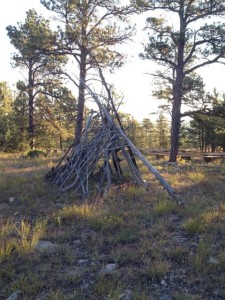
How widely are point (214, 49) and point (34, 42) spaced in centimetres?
761

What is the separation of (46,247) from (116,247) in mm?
850

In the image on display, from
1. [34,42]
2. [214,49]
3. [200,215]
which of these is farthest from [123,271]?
[34,42]

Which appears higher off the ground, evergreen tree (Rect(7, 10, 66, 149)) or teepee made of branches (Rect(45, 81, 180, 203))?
evergreen tree (Rect(7, 10, 66, 149))

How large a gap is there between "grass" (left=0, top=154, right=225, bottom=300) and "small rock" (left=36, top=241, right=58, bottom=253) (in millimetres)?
68

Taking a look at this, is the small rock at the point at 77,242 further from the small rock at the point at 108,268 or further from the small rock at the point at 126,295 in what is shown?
the small rock at the point at 126,295

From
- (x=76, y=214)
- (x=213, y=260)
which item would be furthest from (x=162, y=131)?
(x=213, y=260)

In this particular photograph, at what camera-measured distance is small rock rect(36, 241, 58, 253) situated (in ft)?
12.3

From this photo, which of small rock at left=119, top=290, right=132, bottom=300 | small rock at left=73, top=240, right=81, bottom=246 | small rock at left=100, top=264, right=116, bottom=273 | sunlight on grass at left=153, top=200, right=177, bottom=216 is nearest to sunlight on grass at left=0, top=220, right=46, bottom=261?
small rock at left=73, top=240, right=81, bottom=246

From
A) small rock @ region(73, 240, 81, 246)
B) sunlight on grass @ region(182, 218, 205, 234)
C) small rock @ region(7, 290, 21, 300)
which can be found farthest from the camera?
sunlight on grass @ region(182, 218, 205, 234)

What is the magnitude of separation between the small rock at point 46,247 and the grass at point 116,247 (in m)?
0.07

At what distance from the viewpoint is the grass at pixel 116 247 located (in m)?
3.04

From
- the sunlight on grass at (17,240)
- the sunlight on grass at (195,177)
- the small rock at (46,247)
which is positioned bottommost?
the small rock at (46,247)

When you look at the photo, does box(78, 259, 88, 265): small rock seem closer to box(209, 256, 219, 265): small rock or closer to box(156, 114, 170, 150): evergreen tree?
box(209, 256, 219, 265): small rock

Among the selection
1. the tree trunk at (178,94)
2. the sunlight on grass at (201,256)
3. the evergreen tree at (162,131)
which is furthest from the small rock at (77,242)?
the evergreen tree at (162,131)
